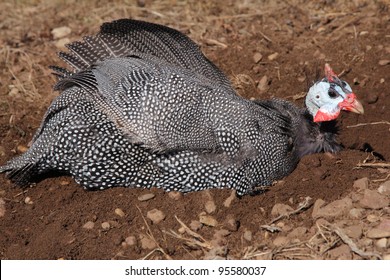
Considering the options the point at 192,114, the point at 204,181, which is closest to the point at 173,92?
the point at 192,114

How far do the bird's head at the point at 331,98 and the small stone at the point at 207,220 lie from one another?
1.29m

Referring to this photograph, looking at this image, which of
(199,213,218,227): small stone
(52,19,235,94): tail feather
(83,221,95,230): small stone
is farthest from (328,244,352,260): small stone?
(52,19,235,94): tail feather

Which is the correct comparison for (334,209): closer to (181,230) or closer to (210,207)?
(210,207)

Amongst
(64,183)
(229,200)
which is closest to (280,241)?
(229,200)

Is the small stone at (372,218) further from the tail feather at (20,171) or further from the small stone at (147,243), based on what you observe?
the tail feather at (20,171)

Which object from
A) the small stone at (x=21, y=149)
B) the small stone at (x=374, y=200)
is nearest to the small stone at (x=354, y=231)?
the small stone at (x=374, y=200)

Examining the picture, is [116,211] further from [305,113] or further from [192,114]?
[305,113]

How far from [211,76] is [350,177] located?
1.38 m

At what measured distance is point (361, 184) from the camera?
4.79 meters

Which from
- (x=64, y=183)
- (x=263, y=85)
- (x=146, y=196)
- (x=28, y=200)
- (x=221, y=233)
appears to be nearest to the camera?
(x=221, y=233)

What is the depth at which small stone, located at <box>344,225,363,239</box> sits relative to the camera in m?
4.29

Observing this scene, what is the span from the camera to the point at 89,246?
450 cm

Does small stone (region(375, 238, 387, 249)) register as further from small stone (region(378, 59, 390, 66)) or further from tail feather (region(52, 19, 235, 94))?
small stone (region(378, 59, 390, 66))

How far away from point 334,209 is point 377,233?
393mm
